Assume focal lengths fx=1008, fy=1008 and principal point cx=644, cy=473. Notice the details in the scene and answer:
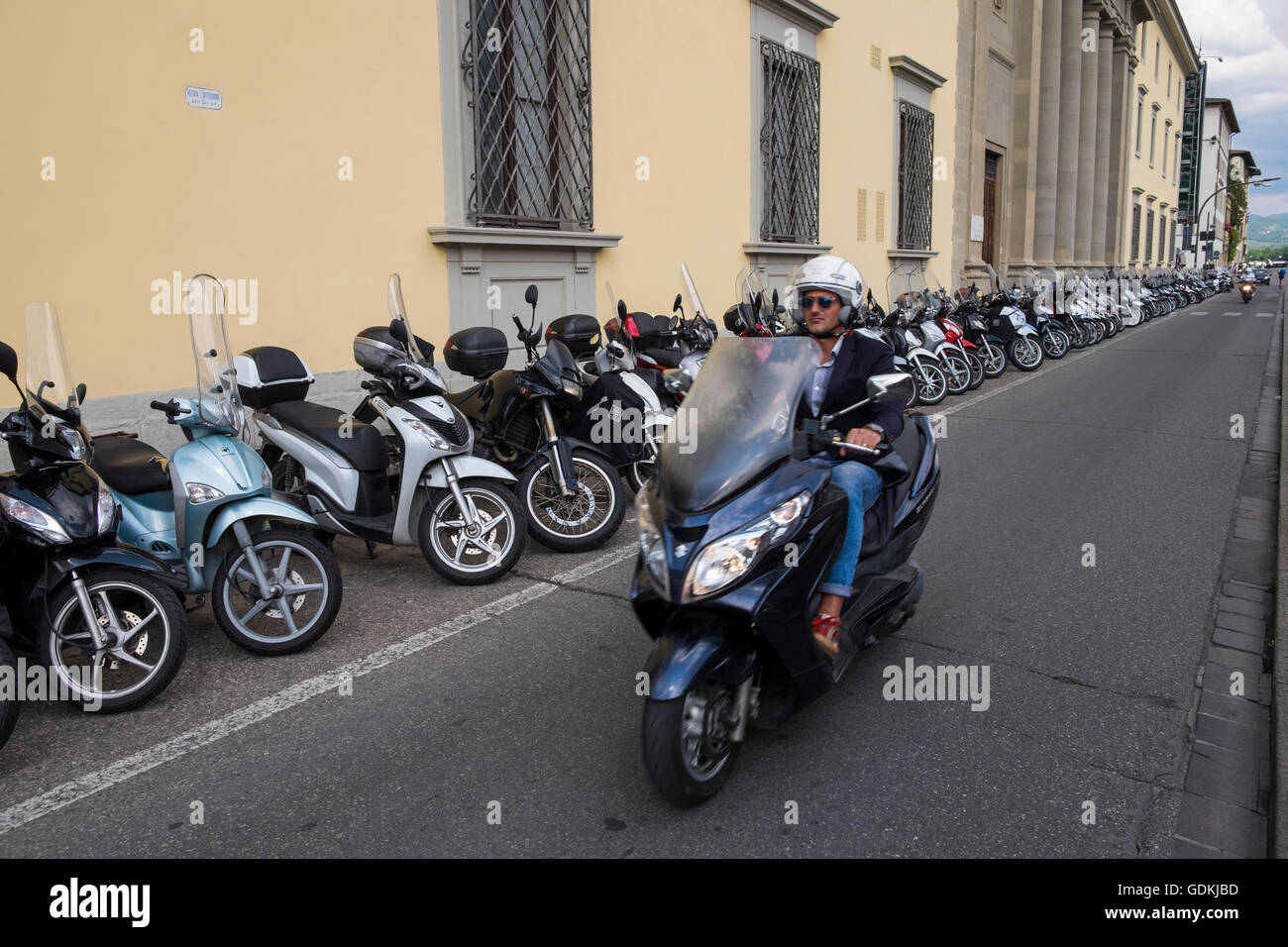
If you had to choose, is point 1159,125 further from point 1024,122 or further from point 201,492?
point 201,492

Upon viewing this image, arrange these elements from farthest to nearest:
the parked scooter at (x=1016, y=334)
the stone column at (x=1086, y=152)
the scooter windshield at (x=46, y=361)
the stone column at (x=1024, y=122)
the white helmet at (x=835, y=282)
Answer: the stone column at (x=1086, y=152) < the stone column at (x=1024, y=122) < the parked scooter at (x=1016, y=334) < the scooter windshield at (x=46, y=361) < the white helmet at (x=835, y=282)

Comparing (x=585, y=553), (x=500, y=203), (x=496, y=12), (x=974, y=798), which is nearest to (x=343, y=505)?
(x=585, y=553)

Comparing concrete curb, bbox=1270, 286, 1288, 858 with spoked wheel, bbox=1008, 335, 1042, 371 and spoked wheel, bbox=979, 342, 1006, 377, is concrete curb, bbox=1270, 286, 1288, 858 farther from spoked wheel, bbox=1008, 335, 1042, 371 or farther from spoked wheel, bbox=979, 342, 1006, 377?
spoked wheel, bbox=1008, 335, 1042, 371

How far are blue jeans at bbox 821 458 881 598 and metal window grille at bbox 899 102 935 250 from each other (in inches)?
600

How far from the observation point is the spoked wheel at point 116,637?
11.7 feet

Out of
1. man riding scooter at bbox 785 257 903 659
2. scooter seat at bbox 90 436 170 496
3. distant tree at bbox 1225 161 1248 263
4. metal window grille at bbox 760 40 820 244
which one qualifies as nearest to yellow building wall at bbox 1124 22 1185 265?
metal window grille at bbox 760 40 820 244

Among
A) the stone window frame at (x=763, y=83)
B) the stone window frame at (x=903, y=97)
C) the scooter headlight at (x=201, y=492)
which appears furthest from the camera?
the stone window frame at (x=903, y=97)

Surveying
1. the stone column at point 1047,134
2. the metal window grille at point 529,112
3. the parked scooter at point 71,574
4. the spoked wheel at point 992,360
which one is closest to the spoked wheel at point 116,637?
the parked scooter at point 71,574

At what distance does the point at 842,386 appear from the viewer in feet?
11.6

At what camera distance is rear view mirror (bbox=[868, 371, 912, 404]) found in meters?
3.09

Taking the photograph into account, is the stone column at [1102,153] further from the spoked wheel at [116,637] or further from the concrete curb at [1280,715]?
the spoked wheel at [116,637]

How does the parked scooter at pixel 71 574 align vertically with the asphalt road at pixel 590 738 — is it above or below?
above

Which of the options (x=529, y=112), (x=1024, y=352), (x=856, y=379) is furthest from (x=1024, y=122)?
(x=856, y=379)

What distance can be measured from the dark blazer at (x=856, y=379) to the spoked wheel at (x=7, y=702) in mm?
2789
